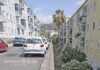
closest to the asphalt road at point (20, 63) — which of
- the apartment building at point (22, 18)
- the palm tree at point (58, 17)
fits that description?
the apartment building at point (22, 18)

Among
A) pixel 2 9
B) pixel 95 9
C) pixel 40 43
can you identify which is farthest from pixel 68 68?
pixel 2 9

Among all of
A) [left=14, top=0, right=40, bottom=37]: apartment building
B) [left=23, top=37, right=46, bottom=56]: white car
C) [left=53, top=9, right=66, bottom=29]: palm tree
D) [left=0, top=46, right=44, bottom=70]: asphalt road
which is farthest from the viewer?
[left=53, top=9, right=66, bottom=29]: palm tree

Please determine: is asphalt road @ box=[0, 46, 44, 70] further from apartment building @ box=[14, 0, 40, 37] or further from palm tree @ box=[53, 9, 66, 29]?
palm tree @ box=[53, 9, 66, 29]

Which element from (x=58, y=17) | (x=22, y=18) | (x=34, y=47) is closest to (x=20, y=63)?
(x=34, y=47)

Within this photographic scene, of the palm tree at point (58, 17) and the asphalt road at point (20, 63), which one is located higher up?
the palm tree at point (58, 17)

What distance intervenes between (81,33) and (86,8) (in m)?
6.59

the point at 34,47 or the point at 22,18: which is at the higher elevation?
the point at 22,18

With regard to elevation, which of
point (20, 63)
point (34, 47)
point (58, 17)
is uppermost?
point (58, 17)

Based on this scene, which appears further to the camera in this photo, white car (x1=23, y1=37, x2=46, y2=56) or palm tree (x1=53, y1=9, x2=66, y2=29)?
palm tree (x1=53, y1=9, x2=66, y2=29)

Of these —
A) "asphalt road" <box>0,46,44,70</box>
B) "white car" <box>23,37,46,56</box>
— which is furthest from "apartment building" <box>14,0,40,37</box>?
"asphalt road" <box>0,46,44,70</box>

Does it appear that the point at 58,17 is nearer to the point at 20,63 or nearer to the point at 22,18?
the point at 22,18

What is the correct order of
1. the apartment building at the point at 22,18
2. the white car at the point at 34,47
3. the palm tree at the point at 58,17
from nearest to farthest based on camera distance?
1. the white car at the point at 34,47
2. the apartment building at the point at 22,18
3. the palm tree at the point at 58,17

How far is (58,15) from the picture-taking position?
224 feet

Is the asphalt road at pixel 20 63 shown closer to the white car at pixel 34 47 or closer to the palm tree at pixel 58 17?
the white car at pixel 34 47
